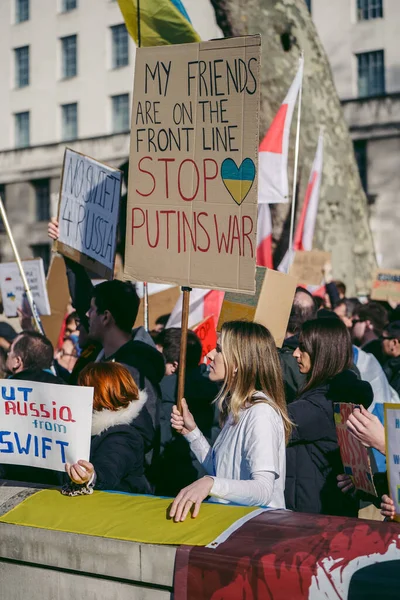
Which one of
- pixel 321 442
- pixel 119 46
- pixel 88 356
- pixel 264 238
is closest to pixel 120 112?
pixel 119 46

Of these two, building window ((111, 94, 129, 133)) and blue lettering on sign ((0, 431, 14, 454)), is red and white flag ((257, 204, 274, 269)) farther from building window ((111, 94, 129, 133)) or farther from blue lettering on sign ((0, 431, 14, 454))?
building window ((111, 94, 129, 133))

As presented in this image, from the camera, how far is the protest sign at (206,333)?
6441 mm

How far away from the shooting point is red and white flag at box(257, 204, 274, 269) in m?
10.1

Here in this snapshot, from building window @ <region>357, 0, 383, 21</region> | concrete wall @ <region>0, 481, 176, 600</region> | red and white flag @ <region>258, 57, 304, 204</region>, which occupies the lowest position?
concrete wall @ <region>0, 481, 176, 600</region>

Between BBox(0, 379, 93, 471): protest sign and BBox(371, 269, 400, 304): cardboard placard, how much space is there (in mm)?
6382

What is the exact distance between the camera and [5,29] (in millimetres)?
40719

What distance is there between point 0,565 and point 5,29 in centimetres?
4030

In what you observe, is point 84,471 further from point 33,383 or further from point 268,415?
point 268,415

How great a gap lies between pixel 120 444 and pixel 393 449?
1250 mm

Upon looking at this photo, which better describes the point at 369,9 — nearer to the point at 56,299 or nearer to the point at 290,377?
the point at 56,299

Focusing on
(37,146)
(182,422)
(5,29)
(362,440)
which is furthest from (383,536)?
(5,29)

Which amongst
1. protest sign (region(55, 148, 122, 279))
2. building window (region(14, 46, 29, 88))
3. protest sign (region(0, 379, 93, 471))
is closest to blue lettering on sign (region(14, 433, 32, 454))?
protest sign (region(0, 379, 93, 471))

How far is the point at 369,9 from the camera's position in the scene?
102ft

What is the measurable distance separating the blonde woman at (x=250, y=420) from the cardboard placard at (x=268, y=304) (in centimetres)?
176
